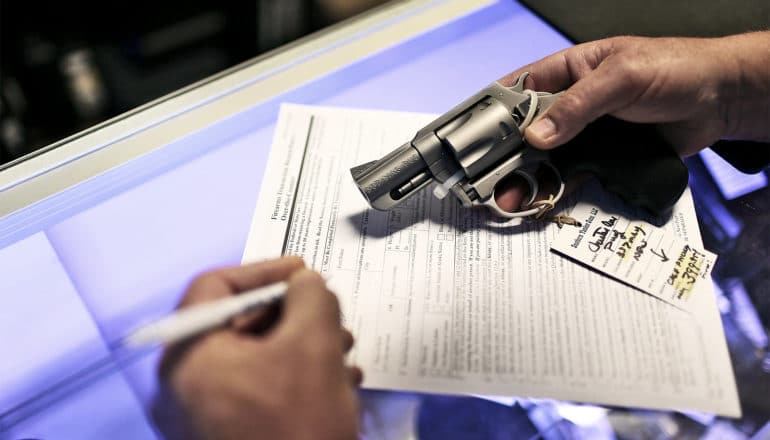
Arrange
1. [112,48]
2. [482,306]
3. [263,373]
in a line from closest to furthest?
1. [263,373]
2. [482,306]
3. [112,48]

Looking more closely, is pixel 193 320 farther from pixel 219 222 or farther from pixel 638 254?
pixel 638 254

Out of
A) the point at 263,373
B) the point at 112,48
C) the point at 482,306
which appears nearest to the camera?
the point at 263,373

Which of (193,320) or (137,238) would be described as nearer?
(193,320)

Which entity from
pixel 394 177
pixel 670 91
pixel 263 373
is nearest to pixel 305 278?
pixel 263 373

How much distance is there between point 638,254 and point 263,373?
49 cm

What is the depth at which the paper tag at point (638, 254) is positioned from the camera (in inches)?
26.7

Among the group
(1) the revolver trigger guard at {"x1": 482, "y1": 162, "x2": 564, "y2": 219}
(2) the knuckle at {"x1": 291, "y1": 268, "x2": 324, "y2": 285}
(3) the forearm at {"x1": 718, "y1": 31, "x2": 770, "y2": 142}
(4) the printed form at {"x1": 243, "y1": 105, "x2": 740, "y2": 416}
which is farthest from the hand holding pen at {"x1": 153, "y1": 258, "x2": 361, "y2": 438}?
(3) the forearm at {"x1": 718, "y1": 31, "x2": 770, "y2": 142}

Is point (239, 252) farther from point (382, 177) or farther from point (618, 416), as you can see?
point (618, 416)

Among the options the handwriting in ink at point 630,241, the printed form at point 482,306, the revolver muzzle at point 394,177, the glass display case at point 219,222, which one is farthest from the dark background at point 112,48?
the handwriting in ink at point 630,241

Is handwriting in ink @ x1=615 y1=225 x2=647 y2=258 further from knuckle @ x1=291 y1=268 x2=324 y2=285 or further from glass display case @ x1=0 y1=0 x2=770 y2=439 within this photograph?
knuckle @ x1=291 y1=268 x2=324 y2=285

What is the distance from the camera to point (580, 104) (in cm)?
66

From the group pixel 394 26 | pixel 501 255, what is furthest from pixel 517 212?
pixel 394 26

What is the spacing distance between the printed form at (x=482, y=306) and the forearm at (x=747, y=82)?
13 centimetres

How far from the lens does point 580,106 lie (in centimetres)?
66
